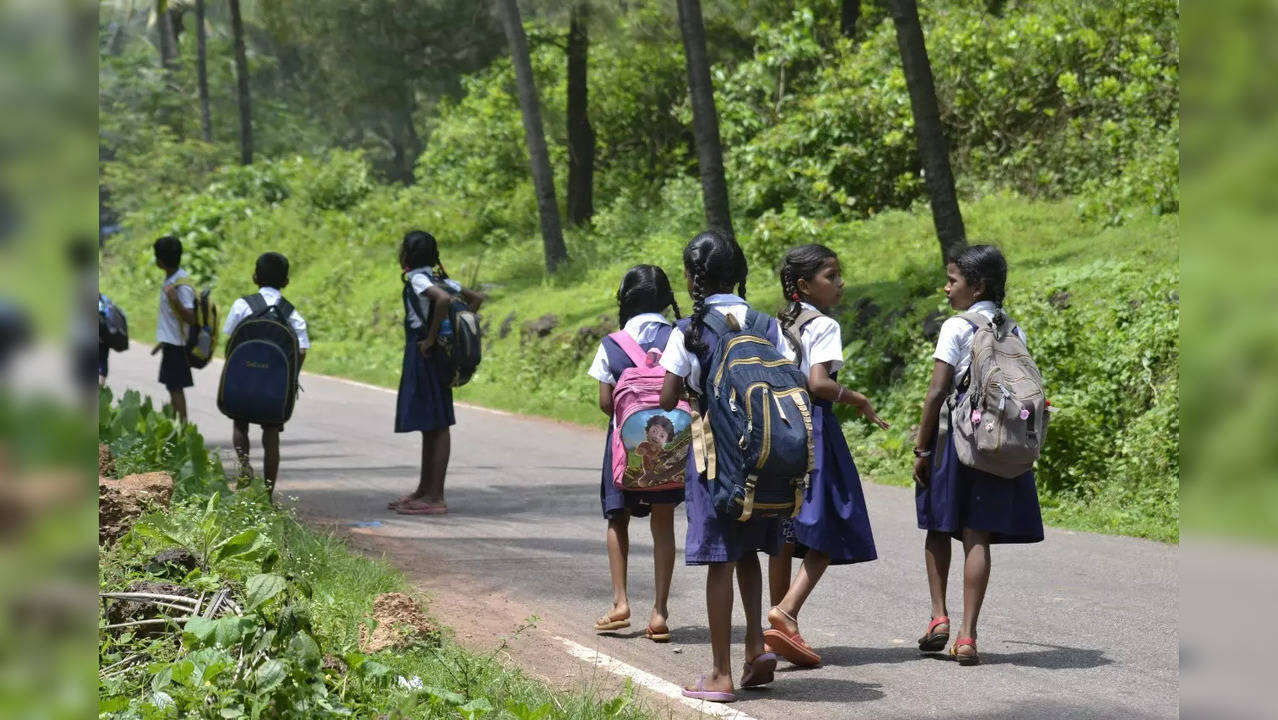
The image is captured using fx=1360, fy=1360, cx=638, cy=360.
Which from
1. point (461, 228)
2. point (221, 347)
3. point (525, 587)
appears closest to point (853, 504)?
point (525, 587)

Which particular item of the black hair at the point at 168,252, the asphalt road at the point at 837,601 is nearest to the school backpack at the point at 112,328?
the black hair at the point at 168,252

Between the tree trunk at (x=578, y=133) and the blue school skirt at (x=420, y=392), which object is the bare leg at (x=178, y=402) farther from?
the tree trunk at (x=578, y=133)

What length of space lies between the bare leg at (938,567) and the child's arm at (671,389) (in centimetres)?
159

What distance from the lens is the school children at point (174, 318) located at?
1099 centimetres

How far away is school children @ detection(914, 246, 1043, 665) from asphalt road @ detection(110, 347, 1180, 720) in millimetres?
292

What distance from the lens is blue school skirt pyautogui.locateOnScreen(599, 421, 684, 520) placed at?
6.36 metres

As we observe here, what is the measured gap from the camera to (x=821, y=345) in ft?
19.1

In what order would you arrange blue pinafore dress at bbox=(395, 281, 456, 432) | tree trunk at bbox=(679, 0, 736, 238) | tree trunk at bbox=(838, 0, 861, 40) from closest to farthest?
1. blue pinafore dress at bbox=(395, 281, 456, 432)
2. tree trunk at bbox=(679, 0, 736, 238)
3. tree trunk at bbox=(838, 0, 861, 40)

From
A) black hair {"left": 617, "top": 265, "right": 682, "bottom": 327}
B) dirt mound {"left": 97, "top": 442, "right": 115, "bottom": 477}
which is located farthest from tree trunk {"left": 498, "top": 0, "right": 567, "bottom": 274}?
black hair {"left": 617, "top": 265, "right": 682, "bottom": 327}

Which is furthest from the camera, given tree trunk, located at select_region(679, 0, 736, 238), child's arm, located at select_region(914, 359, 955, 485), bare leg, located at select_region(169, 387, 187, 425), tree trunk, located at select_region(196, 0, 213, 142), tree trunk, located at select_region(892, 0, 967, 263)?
tree trunk, located at select_region(196, 0, 213, 142)

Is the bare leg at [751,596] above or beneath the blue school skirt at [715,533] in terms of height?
beneath

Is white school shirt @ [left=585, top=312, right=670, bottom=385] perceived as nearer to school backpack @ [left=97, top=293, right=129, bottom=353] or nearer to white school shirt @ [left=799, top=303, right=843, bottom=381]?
white school shirt @ [left=799, top=303, right=843, bottom=381]

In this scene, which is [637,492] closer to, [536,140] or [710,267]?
[710,267]

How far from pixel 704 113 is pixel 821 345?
1243cm
